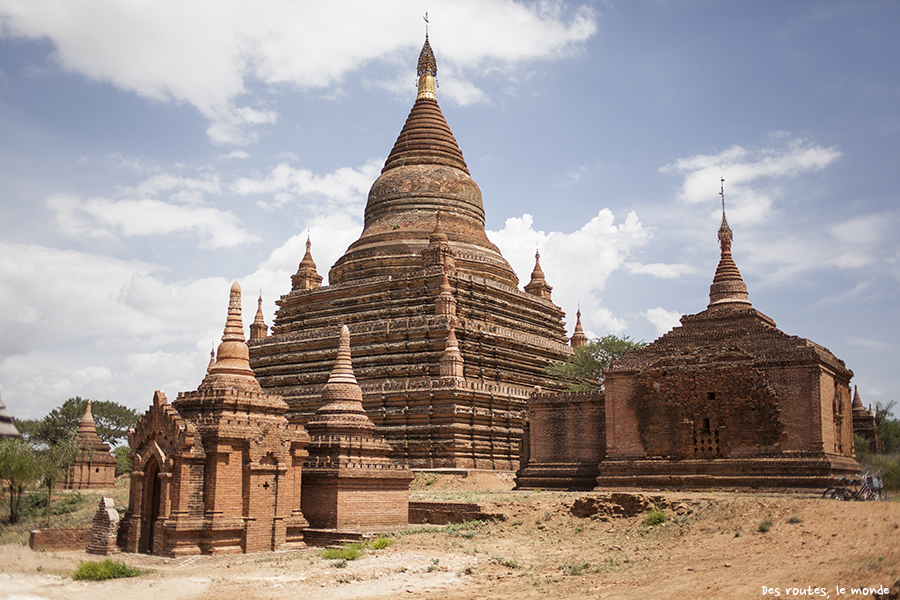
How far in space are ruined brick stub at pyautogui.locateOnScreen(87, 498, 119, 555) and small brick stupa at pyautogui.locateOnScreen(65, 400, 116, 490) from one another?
25723mm

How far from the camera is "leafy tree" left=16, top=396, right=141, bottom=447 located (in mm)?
64125

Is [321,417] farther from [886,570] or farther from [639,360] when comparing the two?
[886,570]

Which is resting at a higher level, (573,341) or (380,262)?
(380,262)

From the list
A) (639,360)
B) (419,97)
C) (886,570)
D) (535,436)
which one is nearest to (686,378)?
(639,360)

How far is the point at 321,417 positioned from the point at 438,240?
19393 millimetres

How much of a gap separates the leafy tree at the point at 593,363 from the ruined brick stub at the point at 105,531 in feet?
74.9

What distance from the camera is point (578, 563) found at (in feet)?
53.3

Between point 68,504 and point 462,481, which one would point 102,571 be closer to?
point 462,481

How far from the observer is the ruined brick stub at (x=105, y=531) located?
20.5m

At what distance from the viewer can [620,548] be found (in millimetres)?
17766

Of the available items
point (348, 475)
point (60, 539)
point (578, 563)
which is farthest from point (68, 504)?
point (578, 563)

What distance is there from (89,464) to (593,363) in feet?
91.1

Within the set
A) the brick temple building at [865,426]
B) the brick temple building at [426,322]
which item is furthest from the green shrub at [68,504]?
the brick temple building at [865,426]

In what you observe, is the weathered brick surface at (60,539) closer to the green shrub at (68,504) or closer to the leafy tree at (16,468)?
the leafy tree at (16,468)
